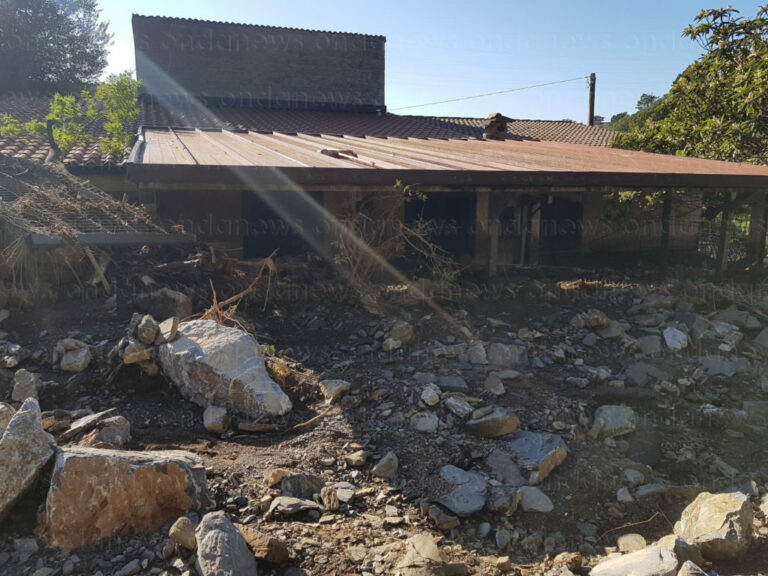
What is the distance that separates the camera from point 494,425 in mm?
3979

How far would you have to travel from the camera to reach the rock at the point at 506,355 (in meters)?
5.25

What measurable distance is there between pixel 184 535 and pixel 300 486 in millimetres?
742

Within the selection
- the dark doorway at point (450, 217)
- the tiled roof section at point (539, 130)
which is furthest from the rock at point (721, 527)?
the tiled roof section at point (539, 130)

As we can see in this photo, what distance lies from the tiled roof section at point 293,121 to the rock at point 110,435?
9086 mm

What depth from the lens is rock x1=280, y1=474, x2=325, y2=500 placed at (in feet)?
10.3

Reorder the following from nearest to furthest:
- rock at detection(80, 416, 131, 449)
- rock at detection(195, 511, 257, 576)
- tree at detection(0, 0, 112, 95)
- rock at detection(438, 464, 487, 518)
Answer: rock at detection(195, 511, 257, 576) < rock at detection(438, 464, 487, 518) < rock at detection(80, 416, 131, 449) < tree at detection(0, 0, 112, 95)

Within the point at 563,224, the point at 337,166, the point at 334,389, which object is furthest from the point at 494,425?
the point at 563,224

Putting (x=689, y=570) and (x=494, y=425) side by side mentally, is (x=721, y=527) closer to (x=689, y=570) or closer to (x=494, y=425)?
(x=689, y=570)

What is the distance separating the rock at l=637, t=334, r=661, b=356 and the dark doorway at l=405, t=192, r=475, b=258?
3.17m

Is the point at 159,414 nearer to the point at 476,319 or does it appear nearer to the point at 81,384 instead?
the point at 81,384

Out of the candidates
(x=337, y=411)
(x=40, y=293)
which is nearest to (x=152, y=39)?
(x=40, y=293)

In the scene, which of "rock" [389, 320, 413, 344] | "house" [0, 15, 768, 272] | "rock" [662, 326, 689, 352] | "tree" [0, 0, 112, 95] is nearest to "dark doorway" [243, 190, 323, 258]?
"house" [0, 15, 768, 272]

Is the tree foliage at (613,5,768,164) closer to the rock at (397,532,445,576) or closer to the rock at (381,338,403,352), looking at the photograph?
the rock at (381,338,403,352)

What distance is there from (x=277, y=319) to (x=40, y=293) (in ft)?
7.68
